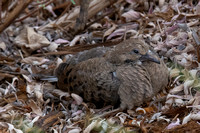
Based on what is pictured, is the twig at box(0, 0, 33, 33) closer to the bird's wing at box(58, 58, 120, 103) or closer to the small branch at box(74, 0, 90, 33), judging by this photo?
the small branch at box(74, 0, 90, 33)

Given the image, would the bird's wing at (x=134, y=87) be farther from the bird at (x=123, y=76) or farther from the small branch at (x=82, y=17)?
the small branch at (x=82, y=17)

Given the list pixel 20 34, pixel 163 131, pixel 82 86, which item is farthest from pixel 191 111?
pixel 20 34

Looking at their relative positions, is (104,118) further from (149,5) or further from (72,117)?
(149,5)

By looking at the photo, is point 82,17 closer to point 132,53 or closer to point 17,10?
point 17,10

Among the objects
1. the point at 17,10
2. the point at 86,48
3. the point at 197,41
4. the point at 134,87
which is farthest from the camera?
the point at 86,48

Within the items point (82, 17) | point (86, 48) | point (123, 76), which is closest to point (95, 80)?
point (123, 76)

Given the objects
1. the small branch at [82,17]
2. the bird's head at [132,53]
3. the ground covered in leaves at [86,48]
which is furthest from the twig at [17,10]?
the bird's head at [132,53]

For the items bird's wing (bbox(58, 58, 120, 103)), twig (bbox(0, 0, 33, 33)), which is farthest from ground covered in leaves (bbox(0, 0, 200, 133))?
bird's wing (bbox(58, 58, 120, 103))
